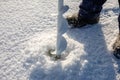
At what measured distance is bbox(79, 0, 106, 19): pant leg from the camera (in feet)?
5.74

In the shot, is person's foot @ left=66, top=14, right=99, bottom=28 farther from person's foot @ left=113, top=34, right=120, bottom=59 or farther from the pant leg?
person's foot @ left=113, top=34, right=120, bottom=59

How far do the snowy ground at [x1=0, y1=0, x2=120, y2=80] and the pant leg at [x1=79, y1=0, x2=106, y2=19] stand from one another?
0.09 meters

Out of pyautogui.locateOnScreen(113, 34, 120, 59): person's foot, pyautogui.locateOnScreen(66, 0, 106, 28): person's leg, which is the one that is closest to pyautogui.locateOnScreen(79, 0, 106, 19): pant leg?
pyautogui.locateOnScreen(66, 0, 106, 28): person's leg

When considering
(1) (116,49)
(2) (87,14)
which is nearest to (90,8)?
(2) (87,14)

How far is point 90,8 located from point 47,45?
1.18 ft

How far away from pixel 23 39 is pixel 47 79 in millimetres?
360

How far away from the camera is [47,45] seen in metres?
1.67

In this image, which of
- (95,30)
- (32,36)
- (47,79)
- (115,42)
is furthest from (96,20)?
(47,79)

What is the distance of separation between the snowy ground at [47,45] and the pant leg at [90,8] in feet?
0.29

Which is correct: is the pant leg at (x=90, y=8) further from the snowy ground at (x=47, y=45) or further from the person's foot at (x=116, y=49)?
the person's foot at (x=116, y=49)

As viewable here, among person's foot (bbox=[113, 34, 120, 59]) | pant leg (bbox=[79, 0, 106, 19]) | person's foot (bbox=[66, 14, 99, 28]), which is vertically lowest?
person's foot (bbox=[113, 34, 120, 59])

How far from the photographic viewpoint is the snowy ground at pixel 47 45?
1504mm

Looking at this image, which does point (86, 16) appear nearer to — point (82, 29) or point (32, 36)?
Answer: point (82, 29)

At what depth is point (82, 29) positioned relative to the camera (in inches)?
72.4
